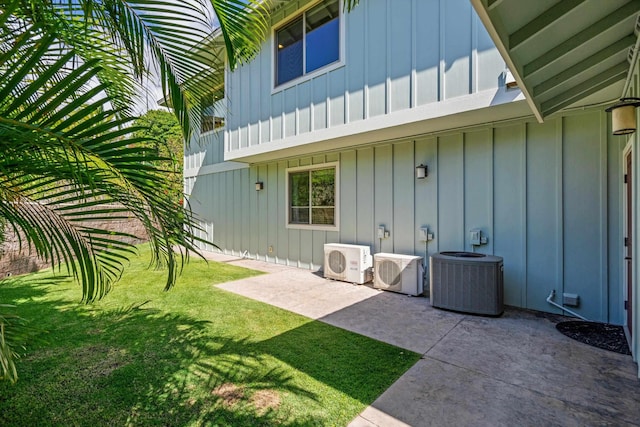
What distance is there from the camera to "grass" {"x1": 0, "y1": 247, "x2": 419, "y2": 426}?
2.14m

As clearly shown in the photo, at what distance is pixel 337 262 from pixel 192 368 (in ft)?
12.0

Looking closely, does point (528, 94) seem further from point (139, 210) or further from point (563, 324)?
point (139, 210)

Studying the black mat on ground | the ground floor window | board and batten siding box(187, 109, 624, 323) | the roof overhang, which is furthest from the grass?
the ground floor window

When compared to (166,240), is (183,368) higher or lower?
lower

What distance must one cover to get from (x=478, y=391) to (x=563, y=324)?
7.42 ft

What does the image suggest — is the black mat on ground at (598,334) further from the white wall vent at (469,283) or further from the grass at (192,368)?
the grass at (192,368)

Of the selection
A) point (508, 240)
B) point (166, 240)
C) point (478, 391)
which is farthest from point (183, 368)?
point (508, 240)

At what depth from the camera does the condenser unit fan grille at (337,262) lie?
5.95 metres

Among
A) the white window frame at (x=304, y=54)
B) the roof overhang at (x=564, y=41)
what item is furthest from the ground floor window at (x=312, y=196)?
the roof overhang at (x=564, y=41)

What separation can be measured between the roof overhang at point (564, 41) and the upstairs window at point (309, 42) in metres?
3.69

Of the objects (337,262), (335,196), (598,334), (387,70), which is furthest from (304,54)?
(598,334)

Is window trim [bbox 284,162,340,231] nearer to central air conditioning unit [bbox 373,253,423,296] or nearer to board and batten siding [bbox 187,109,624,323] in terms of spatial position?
board and batten siding [bbox 187,109,624,323]

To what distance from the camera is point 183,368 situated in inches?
108

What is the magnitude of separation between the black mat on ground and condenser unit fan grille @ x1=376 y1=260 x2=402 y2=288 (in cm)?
218
